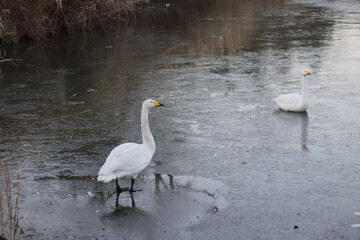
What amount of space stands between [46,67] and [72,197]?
8.46 metres

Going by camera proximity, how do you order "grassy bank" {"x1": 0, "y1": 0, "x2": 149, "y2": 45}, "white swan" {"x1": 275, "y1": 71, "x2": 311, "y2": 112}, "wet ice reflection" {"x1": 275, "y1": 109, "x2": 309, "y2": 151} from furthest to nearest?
"grassy bank" {"x1": 0, "y1": 0, "x2": 149, "y2": 45}
"white swan" {"x1": 275, "y1": 71, "x2": 311, "y2": 112}
"wet ice reflection" {"x1": 275, "y1": 109, "x2": 309, "y2": 151}

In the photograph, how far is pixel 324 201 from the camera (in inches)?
241

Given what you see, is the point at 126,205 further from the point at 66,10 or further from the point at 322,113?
the point at 66,10

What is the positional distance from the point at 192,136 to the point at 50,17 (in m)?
12.4

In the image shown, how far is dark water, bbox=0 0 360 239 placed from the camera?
19.0 feet

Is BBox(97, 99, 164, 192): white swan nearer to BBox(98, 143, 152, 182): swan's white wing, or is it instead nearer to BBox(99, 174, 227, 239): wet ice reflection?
BBox(98, 143, 152, 182): swan's white wing

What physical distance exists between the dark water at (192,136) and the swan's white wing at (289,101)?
165 millimetres

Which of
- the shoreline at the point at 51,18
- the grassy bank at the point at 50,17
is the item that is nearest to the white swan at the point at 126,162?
the shoreline at the point at 51,18

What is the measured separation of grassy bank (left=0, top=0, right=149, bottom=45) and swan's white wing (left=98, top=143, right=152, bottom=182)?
11.7m

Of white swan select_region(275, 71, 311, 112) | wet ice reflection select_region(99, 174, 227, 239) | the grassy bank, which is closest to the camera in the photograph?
wet ice reflection select_region(99, 174, 227, 239)

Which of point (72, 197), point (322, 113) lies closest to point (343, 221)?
point (72, 197)

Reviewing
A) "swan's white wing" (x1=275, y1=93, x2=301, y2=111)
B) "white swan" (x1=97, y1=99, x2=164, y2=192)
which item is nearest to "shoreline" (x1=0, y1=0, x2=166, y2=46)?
"swan's white wing" (x1=275, y1=93, x2=301, y2=111)

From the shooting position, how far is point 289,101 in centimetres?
966

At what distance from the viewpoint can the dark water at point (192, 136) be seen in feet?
19.0
